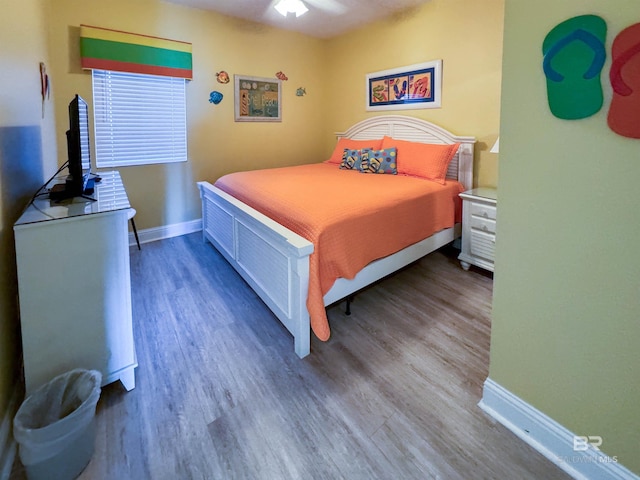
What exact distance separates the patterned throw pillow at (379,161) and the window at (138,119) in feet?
6.91

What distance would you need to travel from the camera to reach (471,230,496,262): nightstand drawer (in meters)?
2.74

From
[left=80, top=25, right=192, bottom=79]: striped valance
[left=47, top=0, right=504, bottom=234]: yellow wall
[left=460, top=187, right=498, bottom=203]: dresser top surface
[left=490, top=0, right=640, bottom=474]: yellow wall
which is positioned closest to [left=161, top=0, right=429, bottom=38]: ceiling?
[left=47, top=0, right=504, bottom=234]: yellow wall

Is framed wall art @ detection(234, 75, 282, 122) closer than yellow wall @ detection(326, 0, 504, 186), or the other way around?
yellow wall @ detection(326, 0, 504, 186)

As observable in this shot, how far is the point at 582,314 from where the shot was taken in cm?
113

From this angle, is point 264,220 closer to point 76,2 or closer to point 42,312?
point 42,312

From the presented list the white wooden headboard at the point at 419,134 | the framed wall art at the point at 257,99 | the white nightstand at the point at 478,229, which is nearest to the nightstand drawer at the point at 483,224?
the white nightstand at the point at 478,229

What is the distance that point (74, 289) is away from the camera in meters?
1.40

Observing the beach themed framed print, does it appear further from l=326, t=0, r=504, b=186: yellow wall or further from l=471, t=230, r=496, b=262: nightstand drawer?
l=471, t=230, r=496, b=262: nightstand drawer

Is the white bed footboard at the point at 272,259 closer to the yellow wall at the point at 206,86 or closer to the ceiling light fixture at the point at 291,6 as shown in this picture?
the yellow wall at the point at 206,86

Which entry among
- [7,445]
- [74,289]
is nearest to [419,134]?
[74,289]

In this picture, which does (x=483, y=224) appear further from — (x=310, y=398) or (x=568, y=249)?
(x=310, y=398)

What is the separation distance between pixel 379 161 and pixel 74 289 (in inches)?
111

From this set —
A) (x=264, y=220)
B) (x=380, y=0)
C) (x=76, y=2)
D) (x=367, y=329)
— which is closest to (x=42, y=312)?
(x=264, y=220)

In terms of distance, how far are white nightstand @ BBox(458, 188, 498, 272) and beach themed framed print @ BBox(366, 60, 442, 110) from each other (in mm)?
1287
